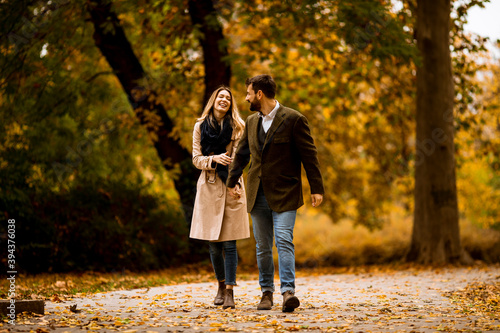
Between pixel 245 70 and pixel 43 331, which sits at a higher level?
pixel 245 70

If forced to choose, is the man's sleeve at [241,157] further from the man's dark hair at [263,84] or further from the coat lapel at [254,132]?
the man's dark hair at [263,84]

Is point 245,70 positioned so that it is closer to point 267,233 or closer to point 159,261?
point 159,261

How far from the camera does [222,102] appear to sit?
19.8 ft

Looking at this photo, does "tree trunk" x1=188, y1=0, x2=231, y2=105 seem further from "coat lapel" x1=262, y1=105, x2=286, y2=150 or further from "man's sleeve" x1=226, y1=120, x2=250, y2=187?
"coat lapel" x1=262, y1=105, x2=286, y2=150

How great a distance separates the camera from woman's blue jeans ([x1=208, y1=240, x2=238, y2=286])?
5.85 metres

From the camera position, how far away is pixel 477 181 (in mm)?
20797

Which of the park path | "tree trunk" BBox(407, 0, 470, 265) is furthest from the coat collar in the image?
"tree trunk" BBox(407, 0, 470, 265)

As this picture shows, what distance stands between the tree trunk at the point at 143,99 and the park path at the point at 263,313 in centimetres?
490

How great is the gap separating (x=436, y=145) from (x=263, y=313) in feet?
27.1

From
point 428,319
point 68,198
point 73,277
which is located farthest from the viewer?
point 68,198

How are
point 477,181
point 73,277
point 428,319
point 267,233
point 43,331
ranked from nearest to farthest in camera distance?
point 43,331 → point 428,319 → point 267,233 → point 73,277 → point 477,181

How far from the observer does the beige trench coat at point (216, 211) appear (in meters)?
5.82

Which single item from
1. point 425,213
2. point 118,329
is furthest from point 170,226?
point 118,329

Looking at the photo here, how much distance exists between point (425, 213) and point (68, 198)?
7.54m
